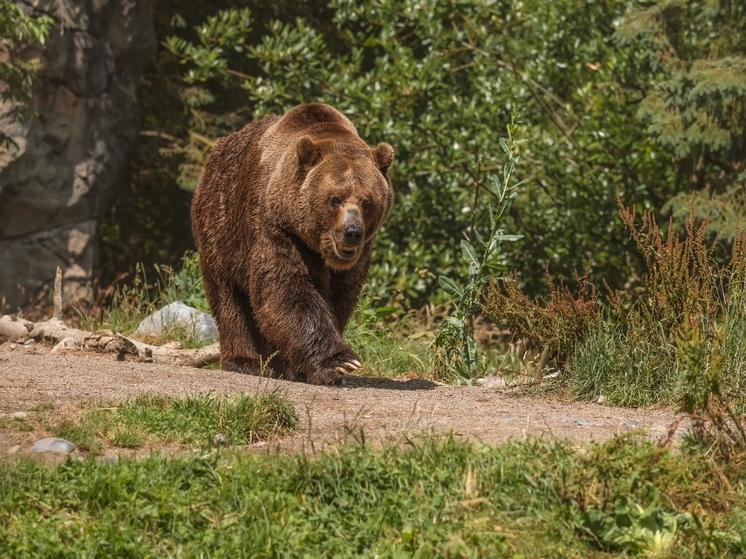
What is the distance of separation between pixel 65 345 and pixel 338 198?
2.28 meters

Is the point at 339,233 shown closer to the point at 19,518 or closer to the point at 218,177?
the point at 218,177

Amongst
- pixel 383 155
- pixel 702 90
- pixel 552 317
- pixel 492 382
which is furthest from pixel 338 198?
pixel 702 90

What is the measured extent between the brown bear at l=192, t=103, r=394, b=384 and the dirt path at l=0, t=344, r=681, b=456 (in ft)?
1.32

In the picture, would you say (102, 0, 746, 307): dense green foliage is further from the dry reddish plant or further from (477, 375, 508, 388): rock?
the dry reddish plant

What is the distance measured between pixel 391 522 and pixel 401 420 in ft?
4.44

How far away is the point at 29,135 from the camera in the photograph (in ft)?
46.5

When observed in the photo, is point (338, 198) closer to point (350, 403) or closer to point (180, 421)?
point (350, 403)

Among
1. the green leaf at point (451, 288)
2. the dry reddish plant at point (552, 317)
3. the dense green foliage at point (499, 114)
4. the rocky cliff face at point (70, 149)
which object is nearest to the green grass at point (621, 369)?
the dry reddish plant at point (552, 317)

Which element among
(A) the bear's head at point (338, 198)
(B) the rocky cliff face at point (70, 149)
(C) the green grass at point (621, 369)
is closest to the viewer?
(C) the green grass at point (621, 369)

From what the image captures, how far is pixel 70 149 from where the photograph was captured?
14.8 meters

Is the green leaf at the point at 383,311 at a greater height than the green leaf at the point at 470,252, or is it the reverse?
the green leaf at the point at 470,252

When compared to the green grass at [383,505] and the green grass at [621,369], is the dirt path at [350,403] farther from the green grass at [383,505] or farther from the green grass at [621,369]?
the green grass at [383,505]

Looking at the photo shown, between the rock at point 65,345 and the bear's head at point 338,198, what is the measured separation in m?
1.92

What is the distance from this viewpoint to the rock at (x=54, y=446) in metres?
5.01
